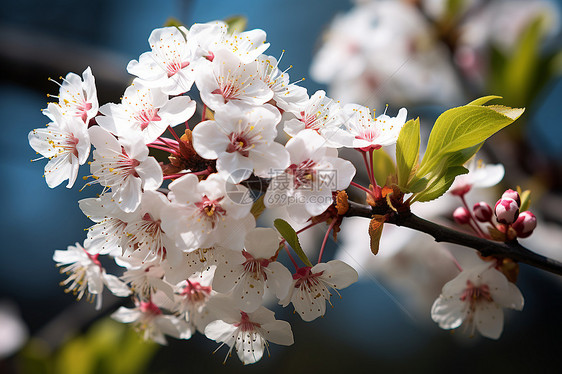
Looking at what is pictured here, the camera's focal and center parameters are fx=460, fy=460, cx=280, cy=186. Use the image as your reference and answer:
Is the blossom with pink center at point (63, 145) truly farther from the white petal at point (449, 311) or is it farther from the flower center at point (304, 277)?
the white petal at point (449, 311)

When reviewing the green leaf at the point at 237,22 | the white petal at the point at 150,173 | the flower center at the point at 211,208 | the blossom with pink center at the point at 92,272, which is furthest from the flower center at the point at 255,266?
the green leaf at the point at 237,22

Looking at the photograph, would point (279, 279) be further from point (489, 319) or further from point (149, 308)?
point (489, 319)

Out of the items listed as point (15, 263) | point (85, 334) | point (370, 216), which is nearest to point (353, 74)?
point (370, 216)

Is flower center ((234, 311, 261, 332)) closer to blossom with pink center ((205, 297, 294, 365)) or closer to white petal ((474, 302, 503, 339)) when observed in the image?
blossom with pink center ((205, 297, 294, 365))

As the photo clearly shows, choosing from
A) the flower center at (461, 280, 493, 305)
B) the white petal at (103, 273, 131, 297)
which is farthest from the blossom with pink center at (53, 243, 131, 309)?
the flower center at (461, 280, 493, 305)

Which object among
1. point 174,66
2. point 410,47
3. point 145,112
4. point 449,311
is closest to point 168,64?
point 174,66

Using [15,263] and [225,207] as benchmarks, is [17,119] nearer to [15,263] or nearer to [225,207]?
[15,263]
